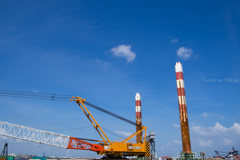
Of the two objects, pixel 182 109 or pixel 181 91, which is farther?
pixel 181 91

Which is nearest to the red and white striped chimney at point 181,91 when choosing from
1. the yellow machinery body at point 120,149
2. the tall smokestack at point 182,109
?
the tall smokestack at point 182,109

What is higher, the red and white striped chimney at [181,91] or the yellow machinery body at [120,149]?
the red and white striped chimney at [181,91]

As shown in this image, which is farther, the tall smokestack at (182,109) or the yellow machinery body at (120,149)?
the yellow machinery body at (120,149)

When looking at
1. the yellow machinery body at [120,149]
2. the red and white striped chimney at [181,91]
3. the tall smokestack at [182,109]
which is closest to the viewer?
the tall smokestack at [182,109]

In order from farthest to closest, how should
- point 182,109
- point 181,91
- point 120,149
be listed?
point 120,149 → point 181,91 → point 182,109

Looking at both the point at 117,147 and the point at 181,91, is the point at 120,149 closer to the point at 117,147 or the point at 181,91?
the point at 117,147

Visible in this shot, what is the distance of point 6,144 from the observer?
8125cm

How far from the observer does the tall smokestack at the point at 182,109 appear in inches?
1797

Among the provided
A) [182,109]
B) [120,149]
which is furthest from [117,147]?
[182,109]

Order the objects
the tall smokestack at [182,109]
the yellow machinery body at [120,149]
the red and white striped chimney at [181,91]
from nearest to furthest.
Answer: the tall smokestack at [182,109]
the red and white striped chimney at [181,91]
the yellow machinery body at [120,149]

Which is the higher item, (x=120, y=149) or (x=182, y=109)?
(x=182, y=109)

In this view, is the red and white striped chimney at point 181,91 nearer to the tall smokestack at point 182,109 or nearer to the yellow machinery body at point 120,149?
the tall smokestack at point 182,109

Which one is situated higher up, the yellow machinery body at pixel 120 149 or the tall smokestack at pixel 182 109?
the tall smokestack at pixel 182 109

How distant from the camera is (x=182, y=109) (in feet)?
159
